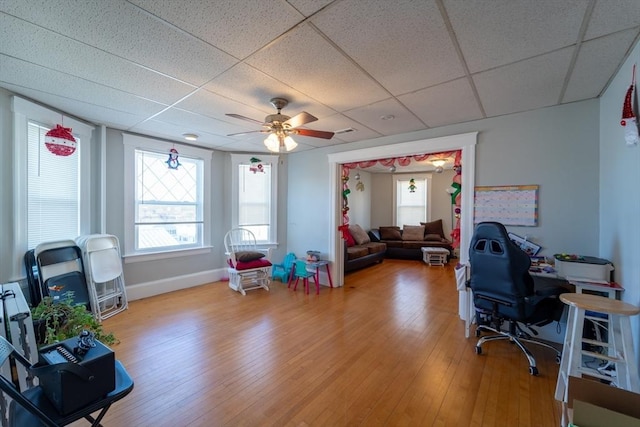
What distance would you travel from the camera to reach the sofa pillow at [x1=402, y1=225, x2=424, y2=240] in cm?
735

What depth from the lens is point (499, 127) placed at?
3020 millimetres

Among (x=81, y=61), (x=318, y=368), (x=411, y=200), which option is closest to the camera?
(x=81, y=61)

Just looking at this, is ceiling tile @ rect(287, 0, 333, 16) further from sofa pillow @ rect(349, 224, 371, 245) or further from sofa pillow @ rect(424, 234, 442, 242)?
sofa pillow @ rect(424, 234, 442, 242)

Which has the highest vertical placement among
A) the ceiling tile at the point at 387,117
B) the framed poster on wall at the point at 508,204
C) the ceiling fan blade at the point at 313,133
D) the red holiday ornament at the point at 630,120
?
the ceiling tile at the point at 387,117

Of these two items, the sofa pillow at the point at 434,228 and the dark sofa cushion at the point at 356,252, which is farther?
the sofa pillow at the point at 434,228

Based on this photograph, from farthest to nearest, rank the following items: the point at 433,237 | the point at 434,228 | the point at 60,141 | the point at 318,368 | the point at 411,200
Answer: the point at 411,200
the point at 434,228
the point at 433,237
the point at 60,141
the point at 318,368

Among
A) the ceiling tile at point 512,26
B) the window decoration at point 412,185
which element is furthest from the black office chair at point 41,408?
the window decoration at point 412,185

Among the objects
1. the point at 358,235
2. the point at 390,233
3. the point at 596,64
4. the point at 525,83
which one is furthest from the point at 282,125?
the point at 390,233

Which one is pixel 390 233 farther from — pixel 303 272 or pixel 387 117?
pixel 387 117

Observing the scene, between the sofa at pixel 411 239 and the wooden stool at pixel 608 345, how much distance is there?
17.0 feet

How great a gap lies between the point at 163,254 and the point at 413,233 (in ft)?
20.1

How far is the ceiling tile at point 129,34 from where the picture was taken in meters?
1.44

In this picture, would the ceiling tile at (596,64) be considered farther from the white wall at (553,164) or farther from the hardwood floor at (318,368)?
the hardwood floor at (318,368)

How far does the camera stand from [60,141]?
2.90 m
